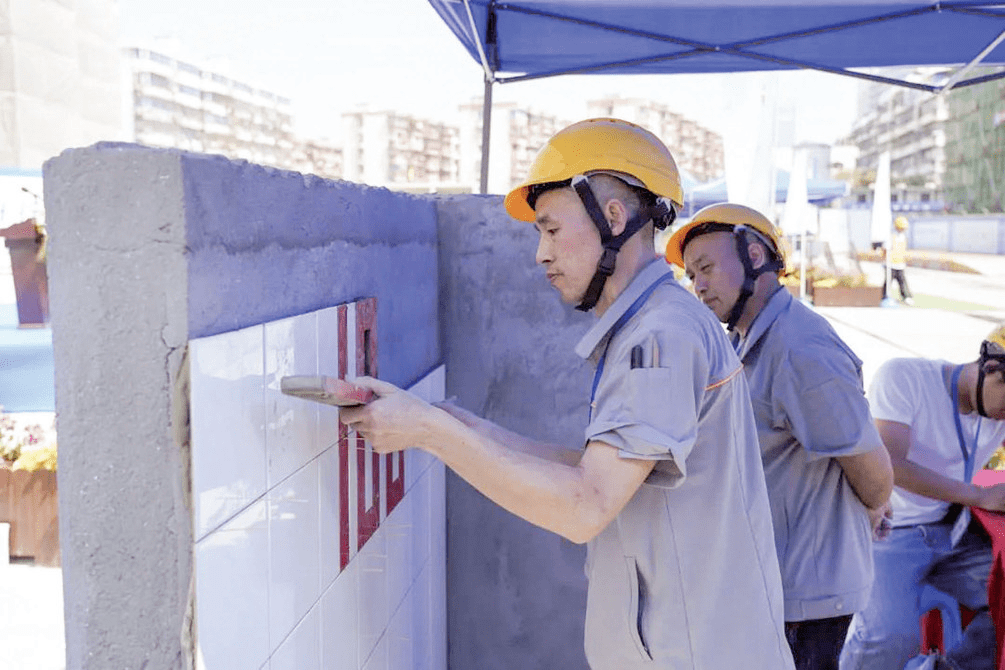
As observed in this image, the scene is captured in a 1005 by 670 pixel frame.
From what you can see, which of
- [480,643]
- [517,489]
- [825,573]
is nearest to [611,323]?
[517,489]

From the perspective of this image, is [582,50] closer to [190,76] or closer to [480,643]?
[480,643]

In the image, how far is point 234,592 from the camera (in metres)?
1.43

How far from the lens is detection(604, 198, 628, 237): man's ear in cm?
177

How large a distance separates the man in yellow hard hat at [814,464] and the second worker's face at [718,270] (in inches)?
1.9

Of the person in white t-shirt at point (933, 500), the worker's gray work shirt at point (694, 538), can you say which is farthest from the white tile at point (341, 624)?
the person in white t-shirt at point (933, 500)

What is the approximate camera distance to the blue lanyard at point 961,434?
3447 millimetres

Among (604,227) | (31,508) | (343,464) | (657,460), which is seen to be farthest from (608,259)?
(31,508)

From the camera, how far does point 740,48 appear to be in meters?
5.16

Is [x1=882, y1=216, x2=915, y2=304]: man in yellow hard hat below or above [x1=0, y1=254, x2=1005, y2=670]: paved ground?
above

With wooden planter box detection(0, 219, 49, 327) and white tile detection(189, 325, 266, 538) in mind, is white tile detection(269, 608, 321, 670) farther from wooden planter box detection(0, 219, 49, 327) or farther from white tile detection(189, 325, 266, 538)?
wooden planter box detection(0, 219, 49, 327)

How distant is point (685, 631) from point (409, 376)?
1182mm

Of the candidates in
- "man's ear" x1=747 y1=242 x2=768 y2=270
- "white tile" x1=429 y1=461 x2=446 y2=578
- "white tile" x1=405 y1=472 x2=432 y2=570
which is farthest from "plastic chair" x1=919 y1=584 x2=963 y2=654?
"white tile" x1=405 y1=472 x2=432 y2=570

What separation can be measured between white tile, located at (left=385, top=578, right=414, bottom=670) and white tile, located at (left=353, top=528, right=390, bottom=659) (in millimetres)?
97

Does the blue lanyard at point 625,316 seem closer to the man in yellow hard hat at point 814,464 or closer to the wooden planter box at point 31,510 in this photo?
the man in yellow hard hat at point 814,464
